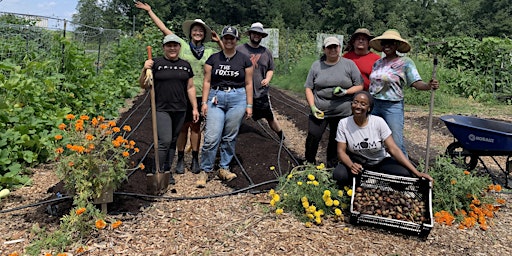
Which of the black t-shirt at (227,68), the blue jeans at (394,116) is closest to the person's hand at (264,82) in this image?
the black t-shirt at (227,68)

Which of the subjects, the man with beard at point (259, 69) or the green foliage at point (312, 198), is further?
the man with beard at point (259, 69)

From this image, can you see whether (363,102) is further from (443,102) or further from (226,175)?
(443,102)

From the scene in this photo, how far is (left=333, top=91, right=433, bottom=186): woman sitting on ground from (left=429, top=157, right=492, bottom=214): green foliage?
1.20ft

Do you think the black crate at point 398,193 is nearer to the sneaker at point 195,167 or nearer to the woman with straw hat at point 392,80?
the woman with straw hat at point 392,80

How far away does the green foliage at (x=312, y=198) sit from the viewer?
3613mm

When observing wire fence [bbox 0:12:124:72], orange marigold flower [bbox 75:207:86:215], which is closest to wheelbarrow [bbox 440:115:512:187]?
orange marigold flower [bbox 75:207:86:215]

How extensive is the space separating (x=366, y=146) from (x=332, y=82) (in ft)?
2.82

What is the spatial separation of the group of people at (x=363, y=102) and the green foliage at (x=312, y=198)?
6.1 inches

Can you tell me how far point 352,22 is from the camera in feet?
167

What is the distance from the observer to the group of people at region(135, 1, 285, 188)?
428cm

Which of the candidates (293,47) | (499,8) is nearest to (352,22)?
(499,8)

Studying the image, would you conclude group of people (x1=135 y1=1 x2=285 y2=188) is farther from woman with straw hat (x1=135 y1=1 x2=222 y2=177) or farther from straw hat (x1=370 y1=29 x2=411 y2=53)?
straw hat (x1=370 y1=29 x2=411 y2=53)

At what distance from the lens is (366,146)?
153 inches

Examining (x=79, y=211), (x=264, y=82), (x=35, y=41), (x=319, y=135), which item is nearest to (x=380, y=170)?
(x=319, y=135)
